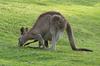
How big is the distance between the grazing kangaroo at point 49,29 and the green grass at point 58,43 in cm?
58

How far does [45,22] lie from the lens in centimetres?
2042

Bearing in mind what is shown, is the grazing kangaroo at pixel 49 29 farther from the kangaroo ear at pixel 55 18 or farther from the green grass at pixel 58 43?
the green grass at pixel 58 43

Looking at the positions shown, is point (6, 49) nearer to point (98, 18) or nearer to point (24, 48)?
point (24, 48)

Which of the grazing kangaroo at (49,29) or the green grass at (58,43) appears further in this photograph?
the grazing kangaroo at (49,29)

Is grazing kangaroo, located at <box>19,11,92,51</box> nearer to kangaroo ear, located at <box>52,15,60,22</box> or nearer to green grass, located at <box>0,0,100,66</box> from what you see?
kangaroo ear, located at <box>52,15,60,22</box>

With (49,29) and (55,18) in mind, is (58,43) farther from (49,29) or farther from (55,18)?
(55,18)

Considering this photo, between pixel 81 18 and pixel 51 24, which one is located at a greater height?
pixel 51 24

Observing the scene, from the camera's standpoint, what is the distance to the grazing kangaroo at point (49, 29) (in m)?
19.9

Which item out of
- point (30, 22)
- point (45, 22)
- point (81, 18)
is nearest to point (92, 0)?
point (81, 18)

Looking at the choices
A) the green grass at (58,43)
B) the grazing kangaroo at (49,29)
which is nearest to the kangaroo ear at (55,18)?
the grazing kangaroo at (49,29)

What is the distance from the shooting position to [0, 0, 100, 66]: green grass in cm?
1720

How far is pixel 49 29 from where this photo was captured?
20.2 meters

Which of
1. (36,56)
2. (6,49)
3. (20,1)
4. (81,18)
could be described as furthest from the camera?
(20,1)

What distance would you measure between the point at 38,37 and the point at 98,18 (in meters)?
23.0
